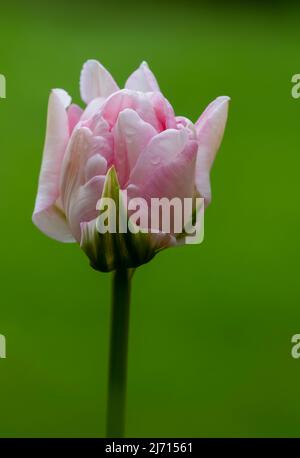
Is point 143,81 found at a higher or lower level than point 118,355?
higher

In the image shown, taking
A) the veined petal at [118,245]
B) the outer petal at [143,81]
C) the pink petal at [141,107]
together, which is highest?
the outer petal at [143,81]

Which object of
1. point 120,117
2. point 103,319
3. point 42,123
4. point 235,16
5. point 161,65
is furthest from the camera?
point 235,16

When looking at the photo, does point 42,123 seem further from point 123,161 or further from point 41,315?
point 123,161

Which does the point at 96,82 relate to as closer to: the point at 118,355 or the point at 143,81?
the point at 143,81

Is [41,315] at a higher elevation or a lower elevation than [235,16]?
lower

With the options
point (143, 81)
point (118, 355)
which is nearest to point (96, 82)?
point (143, 81)

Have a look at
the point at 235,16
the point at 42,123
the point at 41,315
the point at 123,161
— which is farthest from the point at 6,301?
the point at 235,16
